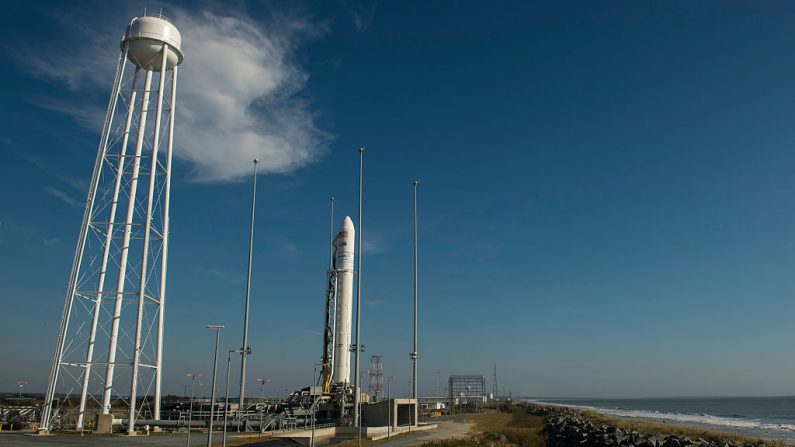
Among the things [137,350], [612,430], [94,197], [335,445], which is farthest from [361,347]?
[94,197]

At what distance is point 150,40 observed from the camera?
42031 mm

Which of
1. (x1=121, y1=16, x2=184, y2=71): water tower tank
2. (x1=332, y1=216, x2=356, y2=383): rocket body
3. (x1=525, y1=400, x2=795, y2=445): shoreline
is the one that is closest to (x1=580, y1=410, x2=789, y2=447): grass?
(x1=525, y1=400, x2=795, y2=445): shoreline

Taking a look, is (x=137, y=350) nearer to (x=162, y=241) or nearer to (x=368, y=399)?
(x=162, y=241)

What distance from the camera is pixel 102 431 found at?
37.2m

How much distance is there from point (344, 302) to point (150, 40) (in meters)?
29.8

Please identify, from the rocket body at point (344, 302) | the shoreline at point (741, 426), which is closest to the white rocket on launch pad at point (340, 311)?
the rocket body at point (344, 302)

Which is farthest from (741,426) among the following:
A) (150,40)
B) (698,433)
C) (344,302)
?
(150,40)

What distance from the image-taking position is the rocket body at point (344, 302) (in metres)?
59.8

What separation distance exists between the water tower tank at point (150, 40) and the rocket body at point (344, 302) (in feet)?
84.3

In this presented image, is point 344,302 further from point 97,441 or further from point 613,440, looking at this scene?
point 613,440

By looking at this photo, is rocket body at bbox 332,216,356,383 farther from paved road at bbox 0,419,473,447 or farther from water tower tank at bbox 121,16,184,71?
water tower tank at bbox 121,16,184,71

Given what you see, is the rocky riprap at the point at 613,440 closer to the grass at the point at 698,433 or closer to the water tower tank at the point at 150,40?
the grass at the point at 698,433

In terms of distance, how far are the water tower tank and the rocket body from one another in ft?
84.3

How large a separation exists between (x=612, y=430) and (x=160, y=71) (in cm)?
3817
